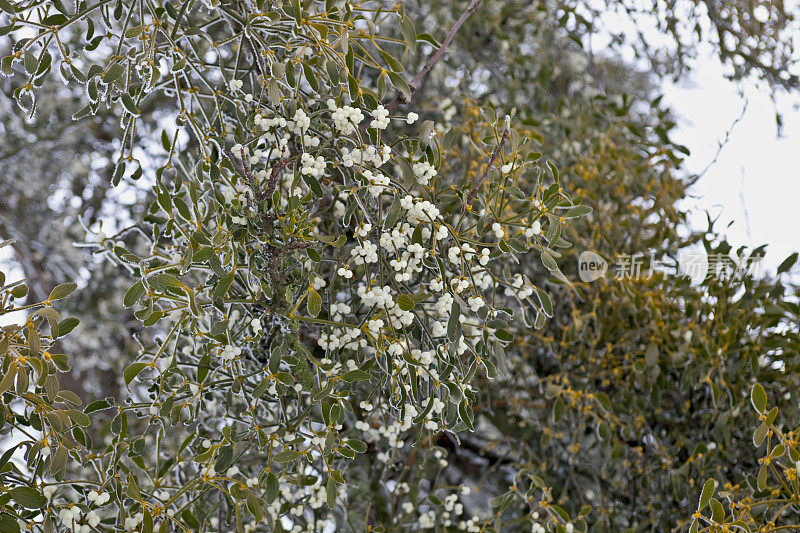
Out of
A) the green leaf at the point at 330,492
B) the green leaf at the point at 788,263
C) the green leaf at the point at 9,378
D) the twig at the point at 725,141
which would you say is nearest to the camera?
the green leaf at the point at 9,378

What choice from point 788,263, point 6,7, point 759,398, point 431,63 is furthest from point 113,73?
point 788,263

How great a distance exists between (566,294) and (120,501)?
0.72 m

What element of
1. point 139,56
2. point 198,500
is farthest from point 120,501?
point 139,56

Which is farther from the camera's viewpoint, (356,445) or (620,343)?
(620,343)

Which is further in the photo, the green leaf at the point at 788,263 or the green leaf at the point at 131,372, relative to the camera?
the green leaf at the point at 788,263

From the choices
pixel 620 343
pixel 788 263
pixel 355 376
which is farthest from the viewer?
pixel 620 343

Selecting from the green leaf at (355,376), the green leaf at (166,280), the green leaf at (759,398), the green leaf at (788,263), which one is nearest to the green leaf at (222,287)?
the green leaf at (166,280)

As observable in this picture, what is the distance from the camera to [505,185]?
2.35ft

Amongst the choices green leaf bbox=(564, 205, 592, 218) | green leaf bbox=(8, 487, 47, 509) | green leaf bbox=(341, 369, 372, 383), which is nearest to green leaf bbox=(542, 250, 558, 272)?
green leaf bbox=(564, 205, 592, 218)

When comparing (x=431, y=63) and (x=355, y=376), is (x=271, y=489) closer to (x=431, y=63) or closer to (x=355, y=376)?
(x=355, y=376)

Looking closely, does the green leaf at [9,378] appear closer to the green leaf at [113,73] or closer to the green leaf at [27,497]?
the green leaf at [27,497]

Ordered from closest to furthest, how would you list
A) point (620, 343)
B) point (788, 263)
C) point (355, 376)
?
point (355, 376)
point (788, 263)
point (620, 343)

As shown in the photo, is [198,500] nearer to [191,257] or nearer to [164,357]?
[164,357]

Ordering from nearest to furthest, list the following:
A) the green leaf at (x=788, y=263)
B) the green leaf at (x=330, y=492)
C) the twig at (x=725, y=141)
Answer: the green leaf at (x=330, y=492)
the green leaf at (x=788, y=263)
the twig at (x=725, y=141)
